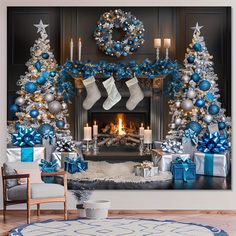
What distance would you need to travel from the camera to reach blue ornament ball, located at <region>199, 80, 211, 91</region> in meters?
8.75

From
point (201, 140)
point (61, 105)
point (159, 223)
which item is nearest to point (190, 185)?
point (201, 140)

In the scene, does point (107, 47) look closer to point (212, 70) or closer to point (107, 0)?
point (107, 0)

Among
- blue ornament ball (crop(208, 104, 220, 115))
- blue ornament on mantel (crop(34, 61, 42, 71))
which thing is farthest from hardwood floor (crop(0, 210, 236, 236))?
blue ornament on mantel (crop(34, 61, 42, 71))

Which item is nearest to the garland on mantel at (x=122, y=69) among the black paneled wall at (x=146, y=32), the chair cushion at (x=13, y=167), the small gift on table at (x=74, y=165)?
the black paneled wall at (x=146, y=32)

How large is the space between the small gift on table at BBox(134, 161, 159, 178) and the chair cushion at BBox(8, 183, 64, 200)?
144 centimetres

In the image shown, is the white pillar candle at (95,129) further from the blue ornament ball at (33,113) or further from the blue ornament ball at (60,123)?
the blue ornament ball at (33,113)

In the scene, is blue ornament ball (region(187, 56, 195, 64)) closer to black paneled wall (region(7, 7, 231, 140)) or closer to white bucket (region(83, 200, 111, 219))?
black paneled wall (region(7, 7, 231, 140))

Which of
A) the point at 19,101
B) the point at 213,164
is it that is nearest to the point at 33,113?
the point at 19,101

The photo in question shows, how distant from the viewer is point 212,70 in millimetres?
8727

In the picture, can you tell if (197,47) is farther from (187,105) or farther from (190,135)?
(190,135)

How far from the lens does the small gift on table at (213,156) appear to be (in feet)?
28.0

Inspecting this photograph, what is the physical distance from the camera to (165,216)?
26.2 ft

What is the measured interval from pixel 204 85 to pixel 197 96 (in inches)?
7.6

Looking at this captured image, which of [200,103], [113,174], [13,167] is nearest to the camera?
[13,167]
